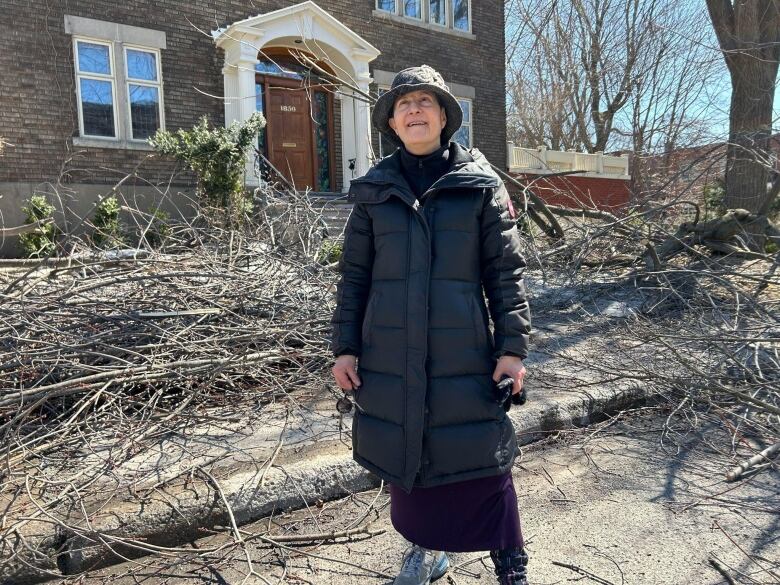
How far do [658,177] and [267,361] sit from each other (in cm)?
611

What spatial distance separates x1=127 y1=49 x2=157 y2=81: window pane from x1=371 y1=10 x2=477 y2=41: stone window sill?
506 cm

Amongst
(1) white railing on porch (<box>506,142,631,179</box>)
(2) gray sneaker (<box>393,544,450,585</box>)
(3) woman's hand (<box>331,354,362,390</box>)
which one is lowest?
(2) gray sneaker (<box>393,544,450,585</box>)

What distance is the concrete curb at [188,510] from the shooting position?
225 centimetres

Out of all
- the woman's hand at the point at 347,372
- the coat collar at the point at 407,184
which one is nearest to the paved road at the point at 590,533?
the woman's hand at the point at 347,372

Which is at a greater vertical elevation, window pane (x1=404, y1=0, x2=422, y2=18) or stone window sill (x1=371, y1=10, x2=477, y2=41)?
window pane (x1=404, y1=0, x2=422, y2=18)

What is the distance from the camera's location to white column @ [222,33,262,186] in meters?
10.8

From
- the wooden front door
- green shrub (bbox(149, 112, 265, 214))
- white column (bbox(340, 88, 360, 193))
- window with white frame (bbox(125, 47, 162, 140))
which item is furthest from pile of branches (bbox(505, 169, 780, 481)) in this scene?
window with white frame (bbox(125, 47, 162, 140))

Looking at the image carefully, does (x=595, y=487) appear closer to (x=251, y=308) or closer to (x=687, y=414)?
(x=687, y=414)

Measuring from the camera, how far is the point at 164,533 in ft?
8.00

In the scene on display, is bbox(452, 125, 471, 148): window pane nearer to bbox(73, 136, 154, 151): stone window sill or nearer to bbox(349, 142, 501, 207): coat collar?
bbox(73, 136, 154, 151): stone window sill

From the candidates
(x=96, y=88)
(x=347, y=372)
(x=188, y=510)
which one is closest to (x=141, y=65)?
(x=96, y=88)

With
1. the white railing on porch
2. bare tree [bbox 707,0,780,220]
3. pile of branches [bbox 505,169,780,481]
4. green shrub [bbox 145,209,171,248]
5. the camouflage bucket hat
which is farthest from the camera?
the white railing on porch

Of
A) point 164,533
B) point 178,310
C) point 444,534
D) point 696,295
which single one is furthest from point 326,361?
point 696,295

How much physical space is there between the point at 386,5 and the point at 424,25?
1063mm
